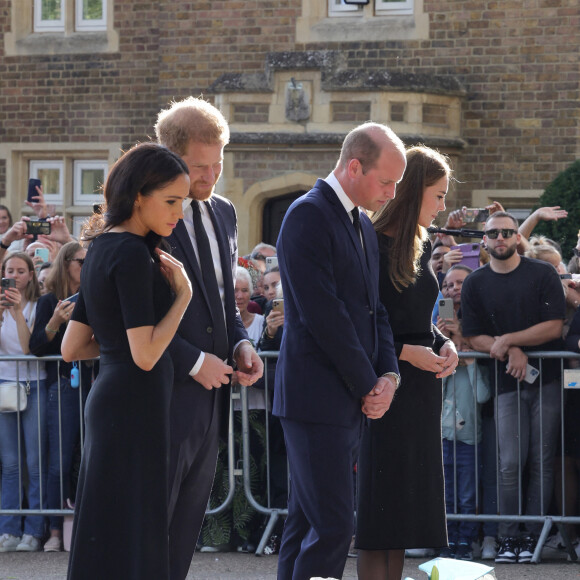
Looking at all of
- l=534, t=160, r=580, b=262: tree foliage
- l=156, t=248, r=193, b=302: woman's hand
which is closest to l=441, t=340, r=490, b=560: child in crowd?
l=156, t=248, r=193, b=302: woman's hand

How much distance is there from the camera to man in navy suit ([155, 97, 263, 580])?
3605mm

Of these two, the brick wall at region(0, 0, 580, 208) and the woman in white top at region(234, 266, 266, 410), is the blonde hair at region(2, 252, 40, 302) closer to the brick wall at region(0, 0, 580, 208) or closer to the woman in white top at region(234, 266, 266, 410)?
the woman in white top at region(234, 266, 266, 410)

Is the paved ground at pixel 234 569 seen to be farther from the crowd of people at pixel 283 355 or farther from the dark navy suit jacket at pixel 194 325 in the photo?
the dark navy suit jacket at pixel 194 325

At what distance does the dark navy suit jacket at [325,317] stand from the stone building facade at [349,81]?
9035 mm

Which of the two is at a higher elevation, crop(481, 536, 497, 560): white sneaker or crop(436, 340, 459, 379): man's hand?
crop(436, 340, 459, 379): man's hand

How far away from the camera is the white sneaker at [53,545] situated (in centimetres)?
661

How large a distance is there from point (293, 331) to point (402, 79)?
9.40 m

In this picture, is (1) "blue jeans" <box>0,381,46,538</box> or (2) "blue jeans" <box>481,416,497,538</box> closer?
(2) "blue jeans" <box>481,416,497,538</box>

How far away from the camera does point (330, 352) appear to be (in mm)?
3812

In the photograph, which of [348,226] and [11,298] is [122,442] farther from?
[11,298]

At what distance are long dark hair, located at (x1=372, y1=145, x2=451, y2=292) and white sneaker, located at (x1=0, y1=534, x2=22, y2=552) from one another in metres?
3.50

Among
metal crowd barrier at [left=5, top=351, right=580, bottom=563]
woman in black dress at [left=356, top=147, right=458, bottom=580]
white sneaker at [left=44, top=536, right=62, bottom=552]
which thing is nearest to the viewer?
woman in black dress at [left=356, top=147, right=458, bottom=580]

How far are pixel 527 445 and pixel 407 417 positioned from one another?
2.36 meters

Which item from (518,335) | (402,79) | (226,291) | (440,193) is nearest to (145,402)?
(226,291)
